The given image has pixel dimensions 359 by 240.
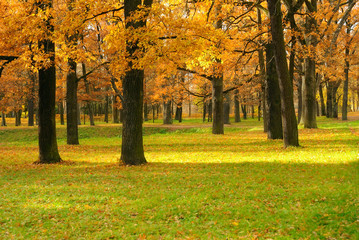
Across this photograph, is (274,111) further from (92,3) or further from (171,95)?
(171,95)

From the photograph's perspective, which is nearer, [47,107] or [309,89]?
[47,107]

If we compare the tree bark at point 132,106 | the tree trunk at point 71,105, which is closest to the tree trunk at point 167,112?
the tree trunk at point 71,105

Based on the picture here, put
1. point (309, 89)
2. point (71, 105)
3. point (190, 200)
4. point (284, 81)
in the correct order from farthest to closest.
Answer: point (309, 89)
point (71, 105)
point (284, 81)
point (190, 200)

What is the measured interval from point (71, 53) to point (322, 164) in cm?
1036

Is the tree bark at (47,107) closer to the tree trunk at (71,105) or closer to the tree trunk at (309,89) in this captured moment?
the tree trunk at (71,105)

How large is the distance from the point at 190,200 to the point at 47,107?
8801mm

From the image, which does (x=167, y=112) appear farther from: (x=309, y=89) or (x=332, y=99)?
(x=332, y=99)

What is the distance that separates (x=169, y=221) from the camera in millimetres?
6184

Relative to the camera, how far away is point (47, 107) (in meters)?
13.5

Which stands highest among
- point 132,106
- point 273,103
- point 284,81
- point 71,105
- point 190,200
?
point 284,81

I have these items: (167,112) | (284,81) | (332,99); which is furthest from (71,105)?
(332,99)

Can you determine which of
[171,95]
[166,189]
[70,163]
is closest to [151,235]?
[166,189]

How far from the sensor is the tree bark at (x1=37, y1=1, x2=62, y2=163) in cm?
1342

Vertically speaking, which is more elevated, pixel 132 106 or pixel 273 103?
pixel 273 103
